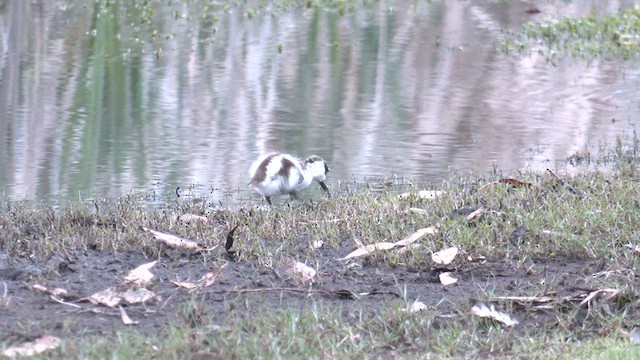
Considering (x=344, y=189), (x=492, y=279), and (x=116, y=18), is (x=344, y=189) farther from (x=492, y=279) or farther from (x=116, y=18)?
(x=116, y=18)

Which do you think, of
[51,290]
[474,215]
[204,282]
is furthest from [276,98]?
[51,290]

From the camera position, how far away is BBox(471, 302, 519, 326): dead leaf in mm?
5684

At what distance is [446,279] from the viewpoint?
20.9 feet

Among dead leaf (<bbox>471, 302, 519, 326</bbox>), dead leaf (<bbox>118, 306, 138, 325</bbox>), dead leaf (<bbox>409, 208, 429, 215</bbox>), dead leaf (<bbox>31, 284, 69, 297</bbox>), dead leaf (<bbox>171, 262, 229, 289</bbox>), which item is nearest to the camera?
dead leaf (<bbox>118, 306, 138, 325</bbox>)

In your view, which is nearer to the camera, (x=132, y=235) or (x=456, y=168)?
(x=132, y=235)

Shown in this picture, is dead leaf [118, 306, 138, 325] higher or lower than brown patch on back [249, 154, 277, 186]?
higher

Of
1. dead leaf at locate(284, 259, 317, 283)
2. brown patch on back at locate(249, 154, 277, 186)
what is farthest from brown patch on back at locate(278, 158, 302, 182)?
dead leaf at locate(284, 259, 317, 283)

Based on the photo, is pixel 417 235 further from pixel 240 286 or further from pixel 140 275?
pixel 140 275

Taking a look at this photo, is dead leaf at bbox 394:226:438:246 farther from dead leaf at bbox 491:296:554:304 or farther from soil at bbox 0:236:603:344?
dead leaf at bbox 491:296:554:304

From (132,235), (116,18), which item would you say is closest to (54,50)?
(116,18)

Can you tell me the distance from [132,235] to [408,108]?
6046 mm

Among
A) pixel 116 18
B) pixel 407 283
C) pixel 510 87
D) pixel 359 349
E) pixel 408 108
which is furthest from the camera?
pixel 116 18

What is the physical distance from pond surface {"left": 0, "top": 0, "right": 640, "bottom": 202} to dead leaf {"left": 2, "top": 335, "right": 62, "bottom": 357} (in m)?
3.74

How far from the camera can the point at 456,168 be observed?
990 cm
